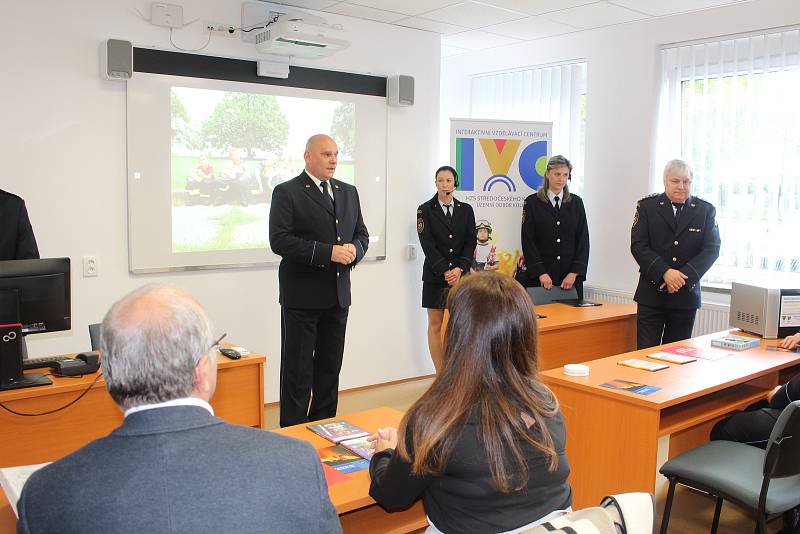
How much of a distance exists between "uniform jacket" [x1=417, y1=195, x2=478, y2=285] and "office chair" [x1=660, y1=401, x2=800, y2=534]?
3.02 metres

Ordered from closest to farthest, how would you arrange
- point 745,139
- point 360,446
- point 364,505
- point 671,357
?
1. point 364,505
2. point 360,446
3. point 671,357
4. point 745,139

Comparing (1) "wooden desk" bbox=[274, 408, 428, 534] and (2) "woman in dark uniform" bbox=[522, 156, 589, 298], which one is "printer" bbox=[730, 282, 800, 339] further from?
(1) "wooden desk" bbox=[274, 408, 428, 534]

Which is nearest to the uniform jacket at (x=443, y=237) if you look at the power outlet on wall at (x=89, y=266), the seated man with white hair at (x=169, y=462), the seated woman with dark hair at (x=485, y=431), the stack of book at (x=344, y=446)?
the power outlet on wall at (x=89, y=266)

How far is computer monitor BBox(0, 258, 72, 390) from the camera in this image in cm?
280

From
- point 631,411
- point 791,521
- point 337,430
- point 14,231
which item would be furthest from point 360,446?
point 14,231

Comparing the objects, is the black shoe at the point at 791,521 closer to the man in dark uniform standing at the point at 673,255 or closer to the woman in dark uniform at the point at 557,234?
the man in dark uniform standing at the point at 673,255

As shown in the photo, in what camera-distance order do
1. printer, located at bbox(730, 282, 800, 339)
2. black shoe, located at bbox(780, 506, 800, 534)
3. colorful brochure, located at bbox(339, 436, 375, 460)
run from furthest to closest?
printer, located at bbox(730, 282, 800, 339) → black shoe, located at bbox(780, 506, 800, 534) → colorful brochure, located at bbox(339, 436, 375, 460)

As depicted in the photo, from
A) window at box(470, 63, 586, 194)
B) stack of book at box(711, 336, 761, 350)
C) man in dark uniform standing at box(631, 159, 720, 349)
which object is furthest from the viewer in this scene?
window at box(470, 63, 586, 194)

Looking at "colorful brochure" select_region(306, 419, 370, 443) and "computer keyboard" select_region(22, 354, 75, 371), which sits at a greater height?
"computer keyboard" select_region(22, 354, 75, 371)

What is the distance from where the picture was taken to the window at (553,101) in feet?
22.0

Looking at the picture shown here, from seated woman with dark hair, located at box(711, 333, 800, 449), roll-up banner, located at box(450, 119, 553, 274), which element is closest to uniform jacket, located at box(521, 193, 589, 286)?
roll-up banner, located at box(450, 119, 553, 274)

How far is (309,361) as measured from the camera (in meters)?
4.30

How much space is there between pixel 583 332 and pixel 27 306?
3552mm

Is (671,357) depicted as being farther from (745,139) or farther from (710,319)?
(745,139)
